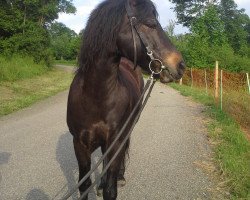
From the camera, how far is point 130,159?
6.25 meters

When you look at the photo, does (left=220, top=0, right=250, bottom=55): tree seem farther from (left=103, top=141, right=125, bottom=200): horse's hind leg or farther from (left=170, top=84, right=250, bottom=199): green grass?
(left=103, top=141, right=125, bottom=200): horse's hind leg

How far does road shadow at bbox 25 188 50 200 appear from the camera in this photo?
15.2ft

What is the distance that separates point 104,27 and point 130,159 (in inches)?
134

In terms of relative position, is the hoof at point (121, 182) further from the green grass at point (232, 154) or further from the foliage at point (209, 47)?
the foliage at point (209, 47)

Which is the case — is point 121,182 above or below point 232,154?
below

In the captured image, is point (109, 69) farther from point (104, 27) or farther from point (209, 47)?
point (209, 47)

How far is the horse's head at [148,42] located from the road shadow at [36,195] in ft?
7.71

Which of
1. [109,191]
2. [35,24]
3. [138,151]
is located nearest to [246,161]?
[138,151]

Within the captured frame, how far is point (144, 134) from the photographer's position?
27.1 feet

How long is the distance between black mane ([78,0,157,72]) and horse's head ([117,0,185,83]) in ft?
0.08

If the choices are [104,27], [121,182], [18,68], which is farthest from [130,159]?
[18,68]

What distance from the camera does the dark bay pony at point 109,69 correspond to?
314 cm

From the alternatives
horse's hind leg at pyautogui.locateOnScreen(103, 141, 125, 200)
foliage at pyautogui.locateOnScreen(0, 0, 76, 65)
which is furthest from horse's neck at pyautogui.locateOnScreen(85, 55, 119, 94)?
foliage at pyautogui.locateOnScreen(0, 0, 76, 65)

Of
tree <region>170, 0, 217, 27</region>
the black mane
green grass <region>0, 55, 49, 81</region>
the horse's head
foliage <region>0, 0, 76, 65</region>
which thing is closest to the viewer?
the horse's head
